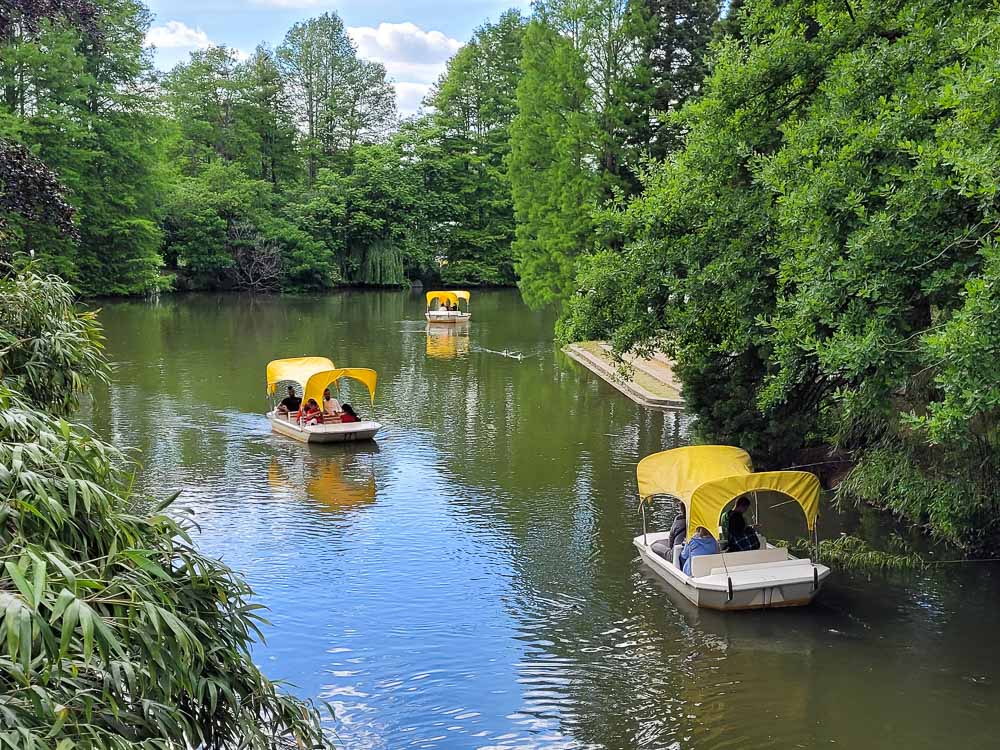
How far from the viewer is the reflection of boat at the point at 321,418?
23.2 meters

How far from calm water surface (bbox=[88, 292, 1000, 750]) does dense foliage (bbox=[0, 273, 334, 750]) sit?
472 cm

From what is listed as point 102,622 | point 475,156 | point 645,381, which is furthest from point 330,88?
point 102,622

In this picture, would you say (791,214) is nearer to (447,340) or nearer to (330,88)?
(447,340)

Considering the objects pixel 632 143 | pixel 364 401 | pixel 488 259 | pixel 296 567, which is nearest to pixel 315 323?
pixel 632 143

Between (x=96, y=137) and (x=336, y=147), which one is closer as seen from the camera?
(x=96, y=137)

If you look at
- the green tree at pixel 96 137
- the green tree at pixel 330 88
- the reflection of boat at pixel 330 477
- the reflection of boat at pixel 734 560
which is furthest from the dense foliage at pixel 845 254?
the green tree at pixel 330 88

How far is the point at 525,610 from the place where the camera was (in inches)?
538

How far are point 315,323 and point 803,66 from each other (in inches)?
1517

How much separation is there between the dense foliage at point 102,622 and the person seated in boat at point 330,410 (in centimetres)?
1689

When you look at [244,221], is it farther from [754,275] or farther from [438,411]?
[754,275]

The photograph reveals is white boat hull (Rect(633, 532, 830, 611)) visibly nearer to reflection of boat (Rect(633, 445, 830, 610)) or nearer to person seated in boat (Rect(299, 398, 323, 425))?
reflection of boat (Rect(633, 445, 830, 610))

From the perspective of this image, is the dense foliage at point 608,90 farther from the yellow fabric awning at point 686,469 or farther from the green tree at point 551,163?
the yellow fabric awning at point 686,469

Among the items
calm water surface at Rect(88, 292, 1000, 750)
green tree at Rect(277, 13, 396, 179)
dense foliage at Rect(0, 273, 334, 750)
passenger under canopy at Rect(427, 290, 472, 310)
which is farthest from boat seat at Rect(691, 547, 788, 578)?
green tree at Rect(277, 13, 396, 179)

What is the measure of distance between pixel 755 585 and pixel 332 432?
12.3 meters
